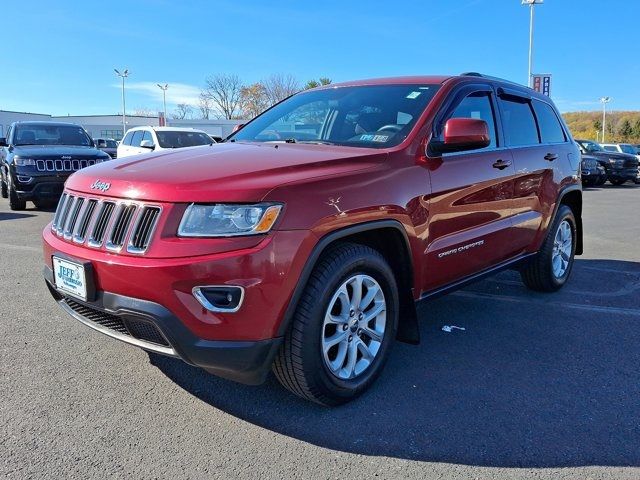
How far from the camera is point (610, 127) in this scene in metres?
87.5

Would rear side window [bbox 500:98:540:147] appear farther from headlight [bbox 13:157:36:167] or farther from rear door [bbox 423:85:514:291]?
headlight [bbox 13:157:36:167]

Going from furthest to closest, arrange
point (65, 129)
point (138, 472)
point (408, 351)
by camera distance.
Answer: point (65, 129) → point (408, 351) → point (138, 472)

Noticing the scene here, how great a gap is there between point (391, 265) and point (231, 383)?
3.94 ft

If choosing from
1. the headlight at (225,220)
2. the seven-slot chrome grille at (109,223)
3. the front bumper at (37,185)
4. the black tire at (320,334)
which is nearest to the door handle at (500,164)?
the black tire at (320,334)

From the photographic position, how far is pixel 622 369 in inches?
140

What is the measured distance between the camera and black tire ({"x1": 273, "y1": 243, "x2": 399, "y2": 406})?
2.67m

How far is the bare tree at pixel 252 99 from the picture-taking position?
68.7 metres

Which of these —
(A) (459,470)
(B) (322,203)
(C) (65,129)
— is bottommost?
(A) (459,470)

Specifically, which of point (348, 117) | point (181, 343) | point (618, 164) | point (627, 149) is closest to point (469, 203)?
point (348, 117)

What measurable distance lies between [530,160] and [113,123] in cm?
7940

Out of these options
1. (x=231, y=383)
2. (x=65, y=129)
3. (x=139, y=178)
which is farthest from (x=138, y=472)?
(x=65, y=129)

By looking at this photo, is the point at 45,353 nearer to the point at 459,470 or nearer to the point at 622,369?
the point at 459,470

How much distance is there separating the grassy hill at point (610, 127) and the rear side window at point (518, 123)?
51117mm

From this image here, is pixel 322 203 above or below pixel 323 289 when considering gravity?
above
